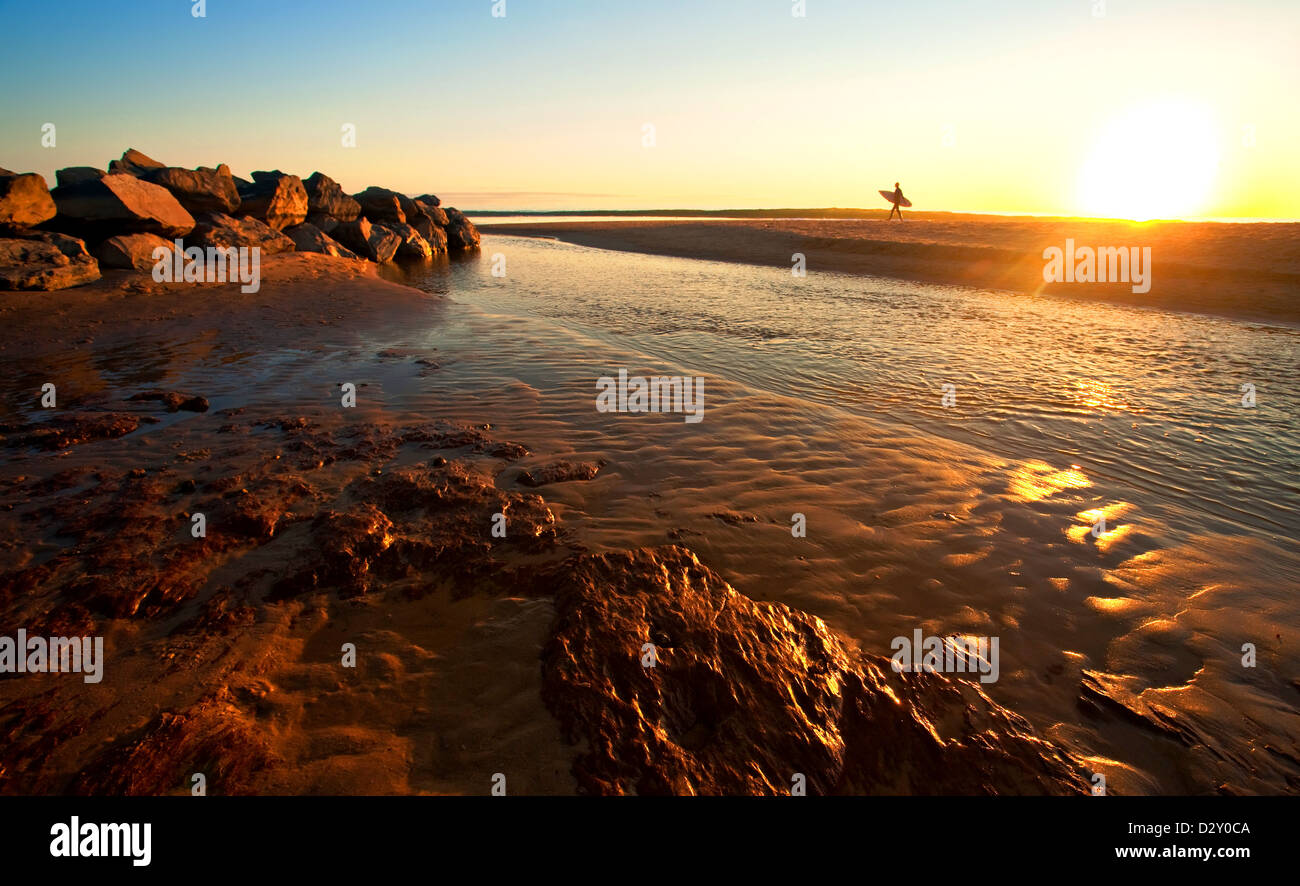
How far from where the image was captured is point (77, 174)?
16875mm

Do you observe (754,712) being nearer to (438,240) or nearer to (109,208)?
(109,208)

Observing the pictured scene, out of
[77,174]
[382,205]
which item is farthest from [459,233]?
[77,174]

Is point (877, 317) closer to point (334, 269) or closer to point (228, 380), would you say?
point (228, 380)

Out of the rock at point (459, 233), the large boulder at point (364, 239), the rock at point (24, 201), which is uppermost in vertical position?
the rock at point (459, 233)

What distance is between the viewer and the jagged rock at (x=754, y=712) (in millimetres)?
2770

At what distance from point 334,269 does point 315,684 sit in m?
20.4

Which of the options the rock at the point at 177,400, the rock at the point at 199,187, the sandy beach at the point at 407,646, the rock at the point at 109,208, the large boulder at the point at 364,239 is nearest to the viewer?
the sandy beach at the point at 407,646

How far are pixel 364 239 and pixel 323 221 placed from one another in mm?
2218

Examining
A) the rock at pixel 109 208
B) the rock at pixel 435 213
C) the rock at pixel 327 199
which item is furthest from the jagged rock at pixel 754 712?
the rock at pixel 435 213

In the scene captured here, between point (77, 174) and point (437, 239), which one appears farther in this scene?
point (437, 239)

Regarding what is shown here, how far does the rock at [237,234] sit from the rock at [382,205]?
11.0 metres

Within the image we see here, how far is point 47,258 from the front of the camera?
1387 centimetres

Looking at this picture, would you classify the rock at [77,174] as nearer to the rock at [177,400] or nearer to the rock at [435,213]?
the rock at [177,400]
